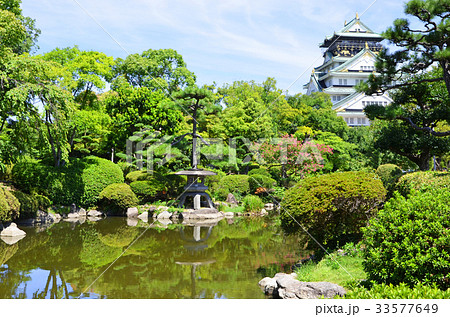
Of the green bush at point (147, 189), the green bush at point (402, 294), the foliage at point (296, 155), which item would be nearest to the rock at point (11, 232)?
the green bush at point (147, 189)

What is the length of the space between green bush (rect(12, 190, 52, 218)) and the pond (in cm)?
71

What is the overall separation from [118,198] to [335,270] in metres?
10.1

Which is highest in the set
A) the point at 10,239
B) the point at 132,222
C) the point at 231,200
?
the point at 231,200

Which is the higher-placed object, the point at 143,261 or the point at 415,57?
the point at 415,57

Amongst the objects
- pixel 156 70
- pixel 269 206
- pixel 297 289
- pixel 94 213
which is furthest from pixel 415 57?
pixel 156 70

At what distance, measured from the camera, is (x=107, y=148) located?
60.7 feet

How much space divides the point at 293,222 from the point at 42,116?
29.8 ft

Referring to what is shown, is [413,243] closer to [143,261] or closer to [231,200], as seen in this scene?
[143,261]

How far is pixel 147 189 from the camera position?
46.8 ft

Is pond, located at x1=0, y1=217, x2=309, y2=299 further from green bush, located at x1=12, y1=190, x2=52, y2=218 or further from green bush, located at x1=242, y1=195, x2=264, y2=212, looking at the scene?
green bush, located at x1=242, y1=195, x2=264, y2=212

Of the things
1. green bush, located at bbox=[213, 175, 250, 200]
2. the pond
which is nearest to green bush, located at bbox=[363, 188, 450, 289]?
the pond

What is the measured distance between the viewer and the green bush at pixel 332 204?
5.56 m

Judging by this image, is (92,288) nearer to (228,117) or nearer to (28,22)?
(228,117)

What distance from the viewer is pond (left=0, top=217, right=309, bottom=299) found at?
5023 millimetres
